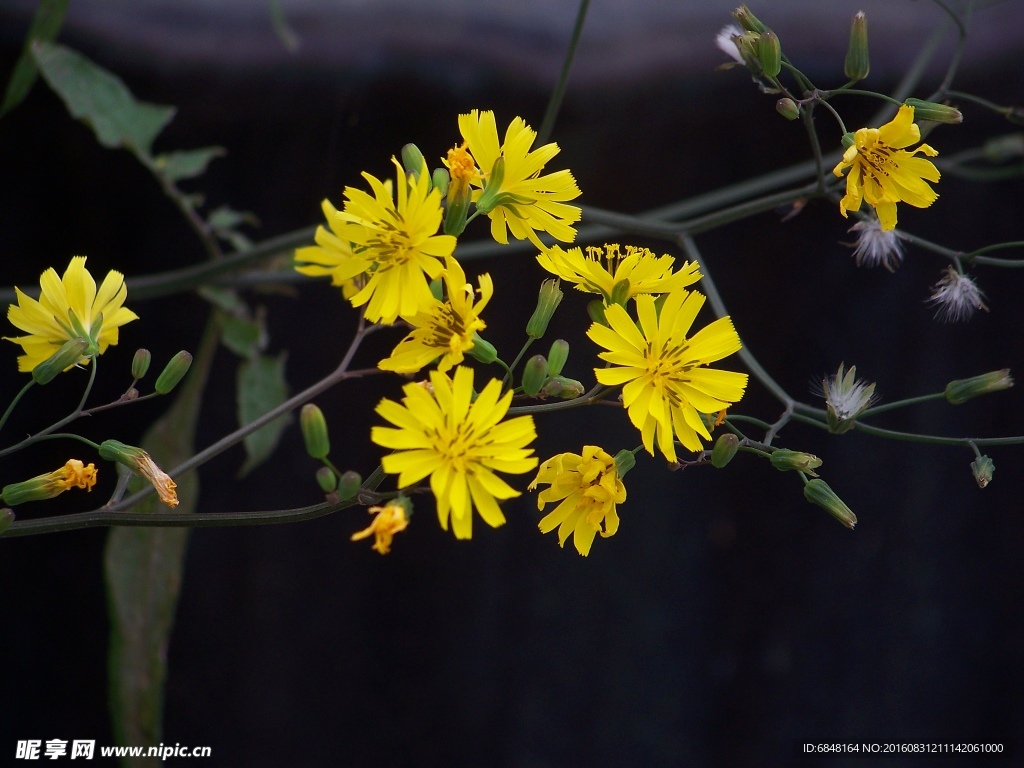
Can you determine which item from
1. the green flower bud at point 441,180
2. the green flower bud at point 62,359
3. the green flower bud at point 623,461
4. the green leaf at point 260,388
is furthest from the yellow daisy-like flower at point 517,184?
the green leaf at point 260,388

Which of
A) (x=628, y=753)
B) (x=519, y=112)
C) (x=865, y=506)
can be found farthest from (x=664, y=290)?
(x=628, y=753)

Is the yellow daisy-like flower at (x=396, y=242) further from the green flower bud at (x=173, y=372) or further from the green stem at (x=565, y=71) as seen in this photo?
the green stem at (x=565, y=71)

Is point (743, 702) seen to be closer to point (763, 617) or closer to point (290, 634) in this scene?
point (763, 617)

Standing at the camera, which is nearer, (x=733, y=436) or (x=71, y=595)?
(x=733, y=436)

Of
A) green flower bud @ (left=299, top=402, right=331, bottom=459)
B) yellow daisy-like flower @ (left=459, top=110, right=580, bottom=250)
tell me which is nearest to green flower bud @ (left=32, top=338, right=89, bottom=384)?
green flower bud @ (left=299, top=402, right=331, bottom=459)

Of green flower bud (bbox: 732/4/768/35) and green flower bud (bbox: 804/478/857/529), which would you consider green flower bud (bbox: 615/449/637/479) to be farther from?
green flower bud (bbox: 732/4/768/35)
